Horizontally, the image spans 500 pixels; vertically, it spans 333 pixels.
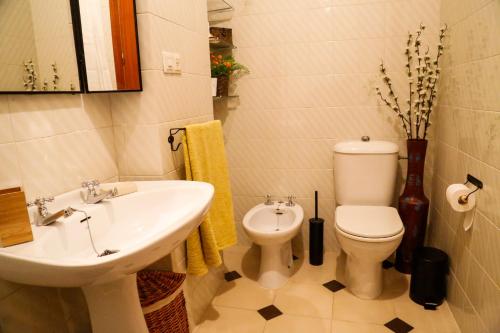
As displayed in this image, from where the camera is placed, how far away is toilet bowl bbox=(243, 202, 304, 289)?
203 cm

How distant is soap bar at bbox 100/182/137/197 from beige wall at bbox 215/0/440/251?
4.20ft

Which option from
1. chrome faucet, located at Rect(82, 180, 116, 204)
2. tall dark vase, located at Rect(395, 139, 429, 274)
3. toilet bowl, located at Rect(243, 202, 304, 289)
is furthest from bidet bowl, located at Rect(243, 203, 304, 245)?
chrome faucet, located at Rect(82, 180, 116, 204)

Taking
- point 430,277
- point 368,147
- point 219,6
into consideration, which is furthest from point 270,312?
point 219,6

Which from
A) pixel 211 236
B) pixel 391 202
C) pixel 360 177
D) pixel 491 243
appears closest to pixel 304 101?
pixel 360 177

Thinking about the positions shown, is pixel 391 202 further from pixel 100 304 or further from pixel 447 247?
pixel 100 304

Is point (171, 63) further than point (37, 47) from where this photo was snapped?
Yes

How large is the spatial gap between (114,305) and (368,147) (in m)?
1.70

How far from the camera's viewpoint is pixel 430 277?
1.86m

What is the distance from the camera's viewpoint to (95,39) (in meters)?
1.39

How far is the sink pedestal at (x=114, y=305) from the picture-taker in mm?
1019

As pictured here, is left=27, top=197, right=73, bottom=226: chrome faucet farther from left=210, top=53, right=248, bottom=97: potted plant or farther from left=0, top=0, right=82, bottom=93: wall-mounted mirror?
left=210, top=53, right=248, bottom=97: potted plant

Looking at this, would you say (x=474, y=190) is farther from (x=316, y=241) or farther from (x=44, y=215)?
(x=44, y=215)

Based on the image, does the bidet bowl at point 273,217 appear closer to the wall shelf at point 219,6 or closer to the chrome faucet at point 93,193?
the chrome faucet at point 93,193

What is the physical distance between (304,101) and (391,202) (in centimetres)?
88
